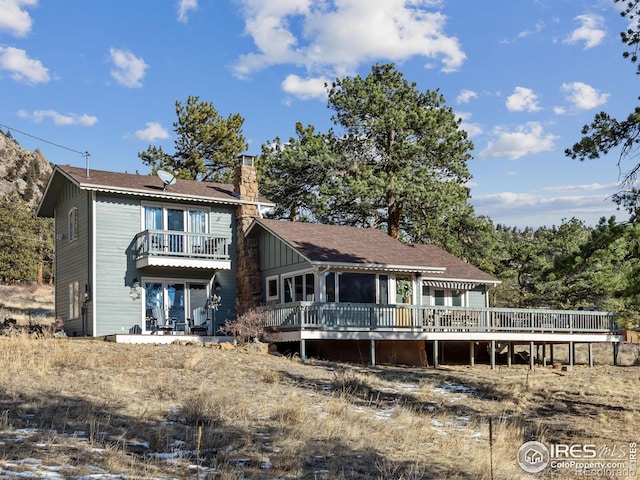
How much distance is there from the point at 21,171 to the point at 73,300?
85.6 m

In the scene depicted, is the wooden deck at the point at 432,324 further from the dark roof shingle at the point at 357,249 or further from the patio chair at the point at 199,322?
the patio chair at the point at 199,322

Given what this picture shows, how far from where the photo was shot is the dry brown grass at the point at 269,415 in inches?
439

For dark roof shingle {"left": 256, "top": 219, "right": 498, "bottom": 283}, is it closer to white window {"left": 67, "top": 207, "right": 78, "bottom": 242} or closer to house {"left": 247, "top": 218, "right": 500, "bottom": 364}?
house {"left": 247, "top": 218, "right": 500, "bottom": 364}

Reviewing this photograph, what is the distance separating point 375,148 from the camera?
4047 centimetres

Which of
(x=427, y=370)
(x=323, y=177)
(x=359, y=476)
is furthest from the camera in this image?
(x=323, y=177)

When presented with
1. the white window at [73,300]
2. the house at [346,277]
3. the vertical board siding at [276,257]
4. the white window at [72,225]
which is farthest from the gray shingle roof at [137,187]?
the white window at [73,300]

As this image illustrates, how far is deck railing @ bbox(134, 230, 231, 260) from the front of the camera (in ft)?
91.1

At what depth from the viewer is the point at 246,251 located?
30469 mm

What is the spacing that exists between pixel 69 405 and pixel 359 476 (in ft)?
19.1

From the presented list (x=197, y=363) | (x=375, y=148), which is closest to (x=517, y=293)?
(x=375, y=148)

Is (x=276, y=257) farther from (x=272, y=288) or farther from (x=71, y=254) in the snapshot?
(x=71, y=254)

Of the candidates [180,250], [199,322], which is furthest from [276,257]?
[199,322]

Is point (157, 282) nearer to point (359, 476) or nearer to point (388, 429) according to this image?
point (388, 429)

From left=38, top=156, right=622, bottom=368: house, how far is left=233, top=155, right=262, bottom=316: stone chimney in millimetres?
42
